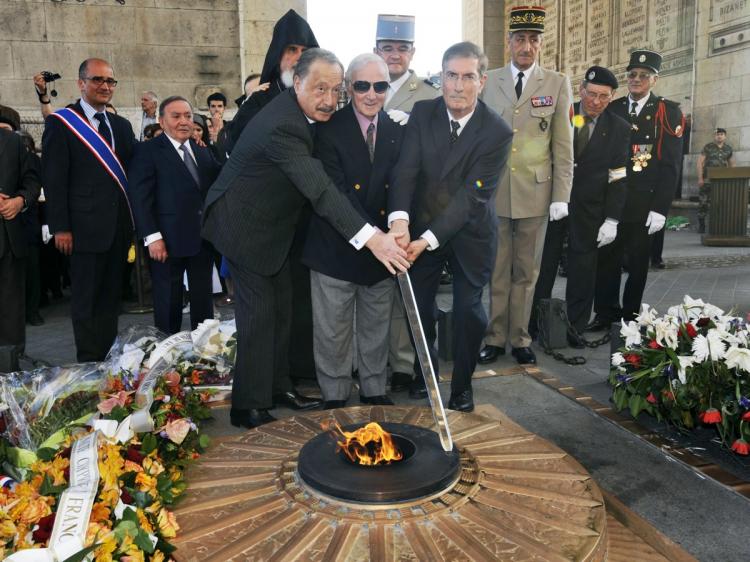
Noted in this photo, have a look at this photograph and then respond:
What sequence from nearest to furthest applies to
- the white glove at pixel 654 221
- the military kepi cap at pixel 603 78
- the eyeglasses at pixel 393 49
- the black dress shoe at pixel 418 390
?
1. the black dress shoe at pixel 418 390
2. the eyeglasses at pixel 393 49
3. the military kepi cap at pixel 603 78
4. the white glove at pixel 654 221

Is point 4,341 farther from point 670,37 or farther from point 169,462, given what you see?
point 670,37

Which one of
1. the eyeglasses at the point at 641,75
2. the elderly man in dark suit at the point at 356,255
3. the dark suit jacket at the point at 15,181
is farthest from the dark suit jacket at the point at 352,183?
the eyeglasses at the point at 641,75

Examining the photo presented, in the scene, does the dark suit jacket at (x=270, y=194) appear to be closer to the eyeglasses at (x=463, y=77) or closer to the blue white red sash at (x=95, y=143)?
the eyeglasses at (x=463, y=77)

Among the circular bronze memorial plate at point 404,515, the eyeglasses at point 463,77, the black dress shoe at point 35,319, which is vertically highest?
the eyeglasses at point 463,77

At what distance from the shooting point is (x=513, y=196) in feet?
15.1

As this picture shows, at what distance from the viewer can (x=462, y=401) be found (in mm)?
3633

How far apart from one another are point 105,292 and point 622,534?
366 centimetres

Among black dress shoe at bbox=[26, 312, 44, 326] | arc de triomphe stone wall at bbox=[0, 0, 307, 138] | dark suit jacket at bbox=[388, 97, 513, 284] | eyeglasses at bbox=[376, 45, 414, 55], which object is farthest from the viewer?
arc de triomphe stone wall at bbox=[0, 0, 307, 138]

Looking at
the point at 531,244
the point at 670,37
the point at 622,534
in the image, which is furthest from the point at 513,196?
the point at 670,37

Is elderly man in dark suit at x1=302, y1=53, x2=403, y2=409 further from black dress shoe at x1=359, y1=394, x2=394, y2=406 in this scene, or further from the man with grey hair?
the man with grey hair

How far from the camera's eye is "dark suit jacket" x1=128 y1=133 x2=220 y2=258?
14.9 feet

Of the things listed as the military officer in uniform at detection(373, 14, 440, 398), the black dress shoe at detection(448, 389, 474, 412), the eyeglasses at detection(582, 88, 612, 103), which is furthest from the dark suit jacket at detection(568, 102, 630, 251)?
the black dress shoe at detection(448, 389, 474, 412)

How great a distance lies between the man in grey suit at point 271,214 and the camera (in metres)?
3.04

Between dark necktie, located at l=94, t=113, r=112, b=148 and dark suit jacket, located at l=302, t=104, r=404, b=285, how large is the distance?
6.35ft
